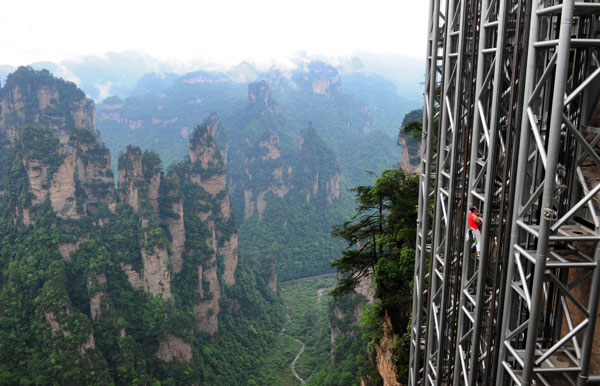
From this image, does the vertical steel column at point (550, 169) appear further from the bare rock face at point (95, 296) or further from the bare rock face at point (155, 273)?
the bare rock face at point (155, 273)

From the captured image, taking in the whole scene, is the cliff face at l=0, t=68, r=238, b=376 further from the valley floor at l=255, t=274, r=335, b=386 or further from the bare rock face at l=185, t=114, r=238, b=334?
the valley floor at l=255, t=274, r=335, b=386

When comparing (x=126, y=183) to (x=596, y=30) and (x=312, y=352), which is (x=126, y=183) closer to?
(x=312, y=352)

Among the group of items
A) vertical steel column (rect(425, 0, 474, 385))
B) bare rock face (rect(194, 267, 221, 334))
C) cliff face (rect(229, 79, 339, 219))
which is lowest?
bare rock face (rect(194, 267, 221, 334))

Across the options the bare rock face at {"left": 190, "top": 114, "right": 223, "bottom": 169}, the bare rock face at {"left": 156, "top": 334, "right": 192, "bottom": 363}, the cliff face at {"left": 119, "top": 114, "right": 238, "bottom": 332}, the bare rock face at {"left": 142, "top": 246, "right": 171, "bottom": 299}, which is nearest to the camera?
the bare rock face at {"left": 156, "top": 334, "right": 192, "bottom": 363}

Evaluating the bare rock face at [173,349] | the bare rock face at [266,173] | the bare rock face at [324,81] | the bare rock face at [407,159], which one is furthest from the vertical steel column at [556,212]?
the bare rock face at [324,81]

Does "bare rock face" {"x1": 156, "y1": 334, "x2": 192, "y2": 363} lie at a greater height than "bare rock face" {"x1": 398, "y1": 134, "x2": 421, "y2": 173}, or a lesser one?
lesser

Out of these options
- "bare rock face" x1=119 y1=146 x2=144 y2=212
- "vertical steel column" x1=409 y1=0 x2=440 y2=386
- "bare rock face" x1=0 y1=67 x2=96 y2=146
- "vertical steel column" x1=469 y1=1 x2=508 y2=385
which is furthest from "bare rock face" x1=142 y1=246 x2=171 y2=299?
"vertical steel column" x1=469 y1=1 x2=508 y2=385

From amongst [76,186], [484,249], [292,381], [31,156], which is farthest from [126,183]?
[484,249]
